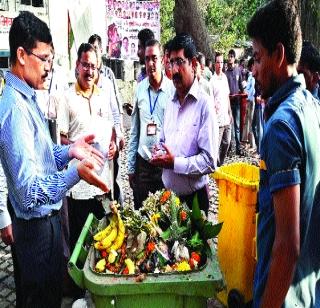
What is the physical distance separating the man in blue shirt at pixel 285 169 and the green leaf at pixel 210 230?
2.48 ft

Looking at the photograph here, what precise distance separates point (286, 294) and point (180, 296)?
0.73 metres

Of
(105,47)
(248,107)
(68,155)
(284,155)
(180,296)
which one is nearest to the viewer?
(284,155)

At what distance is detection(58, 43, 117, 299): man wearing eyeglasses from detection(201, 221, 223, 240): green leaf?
131 cm

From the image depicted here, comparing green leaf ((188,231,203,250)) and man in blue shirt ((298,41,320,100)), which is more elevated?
man in blue shirt ((298,41,320,100))

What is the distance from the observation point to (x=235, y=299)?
3.28 meters

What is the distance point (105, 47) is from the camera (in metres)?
13.2

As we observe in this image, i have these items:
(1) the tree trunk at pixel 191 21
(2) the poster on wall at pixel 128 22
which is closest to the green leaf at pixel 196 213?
(2) the poster on wall at pixel 128 22

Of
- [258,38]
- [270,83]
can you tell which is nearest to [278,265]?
[270,83]

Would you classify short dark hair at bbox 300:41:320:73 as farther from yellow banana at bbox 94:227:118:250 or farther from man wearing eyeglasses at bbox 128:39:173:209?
yellow banana at bbox 94:227:118:250

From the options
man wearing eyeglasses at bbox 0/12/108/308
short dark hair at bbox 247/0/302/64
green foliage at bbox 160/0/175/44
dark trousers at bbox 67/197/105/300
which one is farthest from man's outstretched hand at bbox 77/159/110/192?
green foliage at bbox 160/0/175/44

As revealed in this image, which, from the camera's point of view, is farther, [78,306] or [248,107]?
[248,107]

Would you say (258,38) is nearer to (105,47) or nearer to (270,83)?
(270,83)

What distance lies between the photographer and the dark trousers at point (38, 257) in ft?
7.83

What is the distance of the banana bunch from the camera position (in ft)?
7.87
